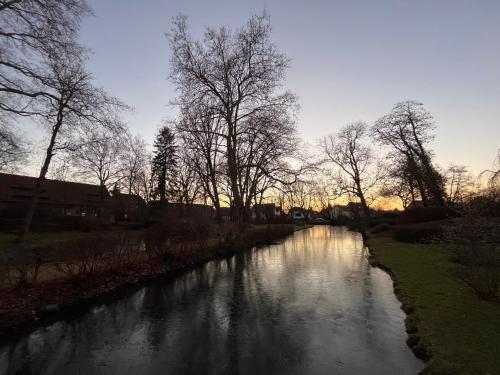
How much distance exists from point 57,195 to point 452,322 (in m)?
48.0

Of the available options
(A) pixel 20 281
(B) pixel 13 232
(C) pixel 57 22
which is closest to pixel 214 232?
(A) pixel 20 281

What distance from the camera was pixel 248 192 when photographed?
38.0m

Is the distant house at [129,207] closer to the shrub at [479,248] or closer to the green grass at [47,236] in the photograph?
the green grass at [47,236]

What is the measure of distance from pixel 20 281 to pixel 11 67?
25.9 ft

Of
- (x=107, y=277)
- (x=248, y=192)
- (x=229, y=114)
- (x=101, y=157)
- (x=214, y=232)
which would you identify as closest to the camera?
(x=107, y=277)

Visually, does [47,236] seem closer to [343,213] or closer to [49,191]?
[49,191]

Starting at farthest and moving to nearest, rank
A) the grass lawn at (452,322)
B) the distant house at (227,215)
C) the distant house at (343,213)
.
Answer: the distant house at (343,213), the distant house at (227,215), the grass lawn at (452,322)

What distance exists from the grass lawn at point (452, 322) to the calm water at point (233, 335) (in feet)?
1.83

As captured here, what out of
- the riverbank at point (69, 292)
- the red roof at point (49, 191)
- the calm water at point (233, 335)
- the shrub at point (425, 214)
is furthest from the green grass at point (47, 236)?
the shrub at point (425, 214)

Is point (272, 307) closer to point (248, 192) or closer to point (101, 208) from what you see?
point (248, 192)

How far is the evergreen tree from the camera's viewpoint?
1622 inches

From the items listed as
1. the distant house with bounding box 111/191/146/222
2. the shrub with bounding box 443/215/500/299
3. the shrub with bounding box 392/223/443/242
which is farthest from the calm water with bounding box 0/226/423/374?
the distant house with bounding box 111/191/146/222

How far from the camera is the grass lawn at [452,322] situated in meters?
5.41

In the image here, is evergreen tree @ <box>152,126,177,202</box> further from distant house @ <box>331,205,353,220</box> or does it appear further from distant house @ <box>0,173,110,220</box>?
distant house @ <box>331,205,353,220</box>
